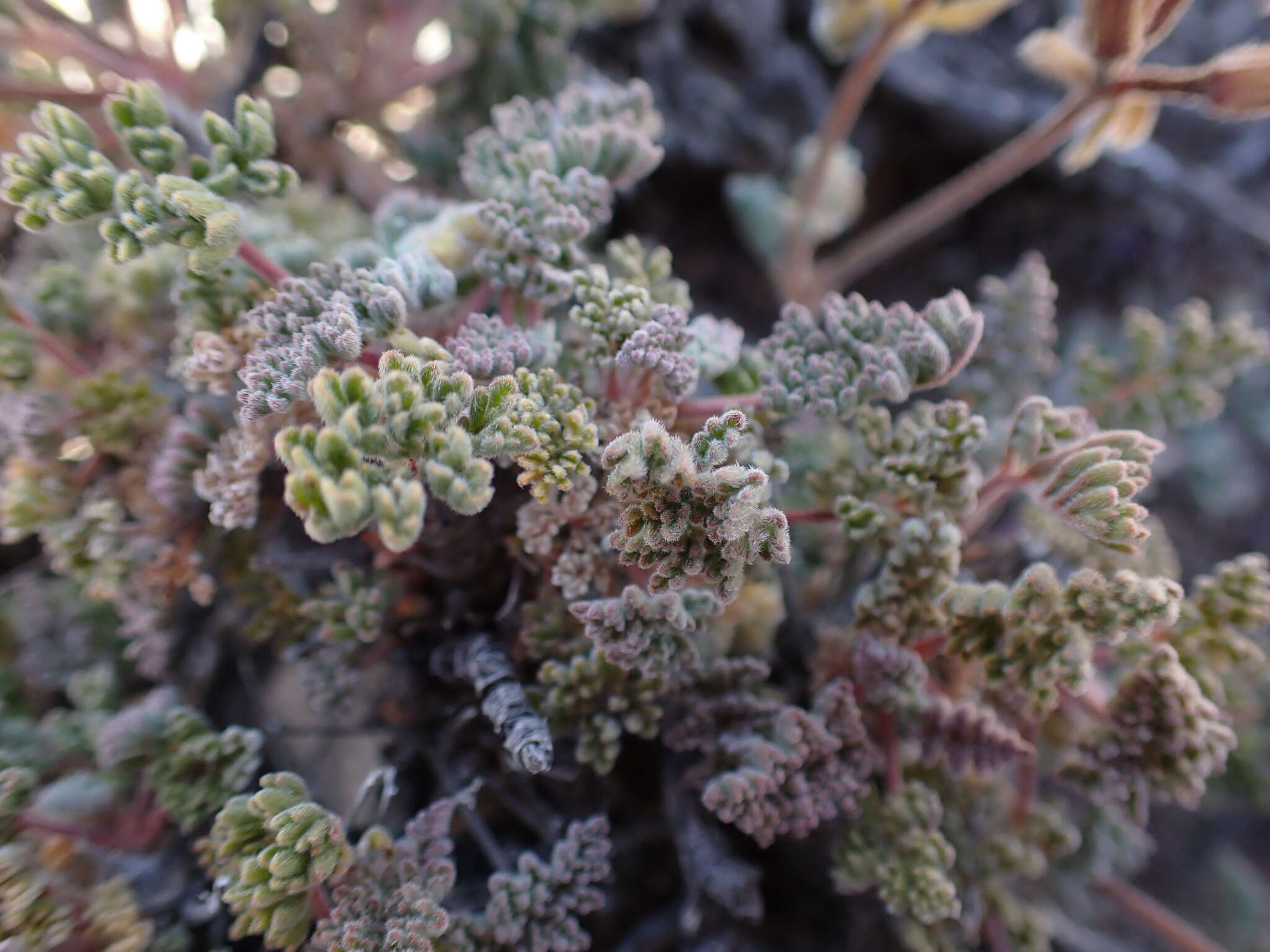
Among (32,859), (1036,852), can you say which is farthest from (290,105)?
(1036,852)

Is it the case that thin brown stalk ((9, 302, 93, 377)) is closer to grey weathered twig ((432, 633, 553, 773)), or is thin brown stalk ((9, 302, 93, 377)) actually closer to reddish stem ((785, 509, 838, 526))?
grey weathered twig ((432, 633, 553, 773))

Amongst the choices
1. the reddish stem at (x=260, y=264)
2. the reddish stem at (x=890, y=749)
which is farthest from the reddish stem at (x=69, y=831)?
the reddish stem at (x=890, y=749)

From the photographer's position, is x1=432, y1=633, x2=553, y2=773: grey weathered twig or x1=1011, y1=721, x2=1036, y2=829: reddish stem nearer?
x1=432, y1=633, x2=553, y2=773: grey weathered twig

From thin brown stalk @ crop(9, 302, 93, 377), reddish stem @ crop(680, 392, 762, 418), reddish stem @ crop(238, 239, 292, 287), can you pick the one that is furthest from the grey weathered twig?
thin brown stalk @ crop(9, 302, 93, 377)

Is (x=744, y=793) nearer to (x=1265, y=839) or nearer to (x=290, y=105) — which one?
(x=290, y=105)

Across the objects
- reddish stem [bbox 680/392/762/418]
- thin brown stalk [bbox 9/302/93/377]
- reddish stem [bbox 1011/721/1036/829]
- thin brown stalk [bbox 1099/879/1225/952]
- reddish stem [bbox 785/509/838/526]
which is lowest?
thin brown stalk [bbox 1099/879/1225/952]
